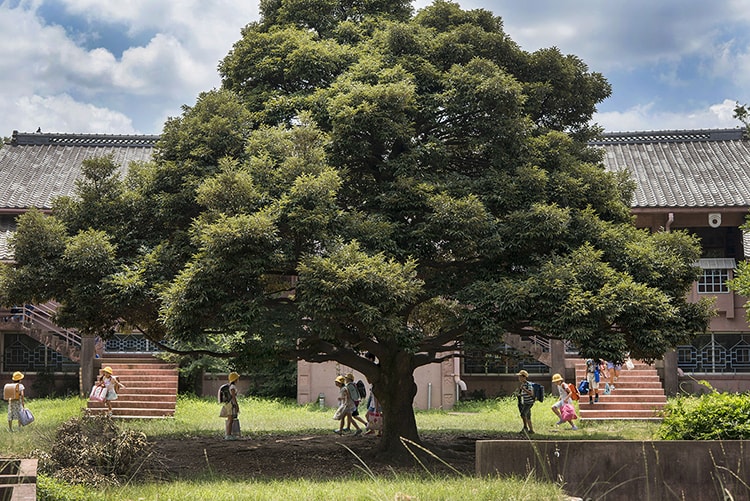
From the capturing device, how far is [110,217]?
16188 mm

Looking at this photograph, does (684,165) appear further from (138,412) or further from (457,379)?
(138,412)

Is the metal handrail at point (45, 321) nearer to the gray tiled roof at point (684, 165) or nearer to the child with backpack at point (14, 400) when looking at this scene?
the child with backpack at point (14, 400)

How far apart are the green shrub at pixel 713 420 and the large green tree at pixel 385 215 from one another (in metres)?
2.51

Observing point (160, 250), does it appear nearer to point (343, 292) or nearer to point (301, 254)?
point (301, 254)

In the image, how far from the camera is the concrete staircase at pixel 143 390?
76.2 ft

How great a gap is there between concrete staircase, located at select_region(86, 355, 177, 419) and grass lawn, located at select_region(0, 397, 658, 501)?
528 millimetres

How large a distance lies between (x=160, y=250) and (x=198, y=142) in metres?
2.02

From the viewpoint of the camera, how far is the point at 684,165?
2902 centimetres

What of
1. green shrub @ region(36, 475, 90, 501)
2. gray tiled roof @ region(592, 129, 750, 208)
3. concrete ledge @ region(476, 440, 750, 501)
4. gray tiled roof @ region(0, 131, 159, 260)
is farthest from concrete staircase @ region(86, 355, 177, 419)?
concrete ledge @ region(476, 440, 750, 501)

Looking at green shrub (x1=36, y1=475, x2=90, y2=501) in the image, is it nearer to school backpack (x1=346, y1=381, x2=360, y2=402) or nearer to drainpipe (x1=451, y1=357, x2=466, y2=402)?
school backpack (x1=346, y1=381, x2=360, y2=402)

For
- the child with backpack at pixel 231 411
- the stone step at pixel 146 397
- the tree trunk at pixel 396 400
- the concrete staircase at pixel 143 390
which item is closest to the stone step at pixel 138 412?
the concrete staircase at pixel 143 390

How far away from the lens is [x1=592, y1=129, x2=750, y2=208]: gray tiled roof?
26.4 metres

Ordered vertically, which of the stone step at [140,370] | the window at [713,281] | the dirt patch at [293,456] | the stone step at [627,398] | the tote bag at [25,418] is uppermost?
the window at [713,281]

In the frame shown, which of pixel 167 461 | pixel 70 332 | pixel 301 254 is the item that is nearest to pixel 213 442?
pixel 167 461
